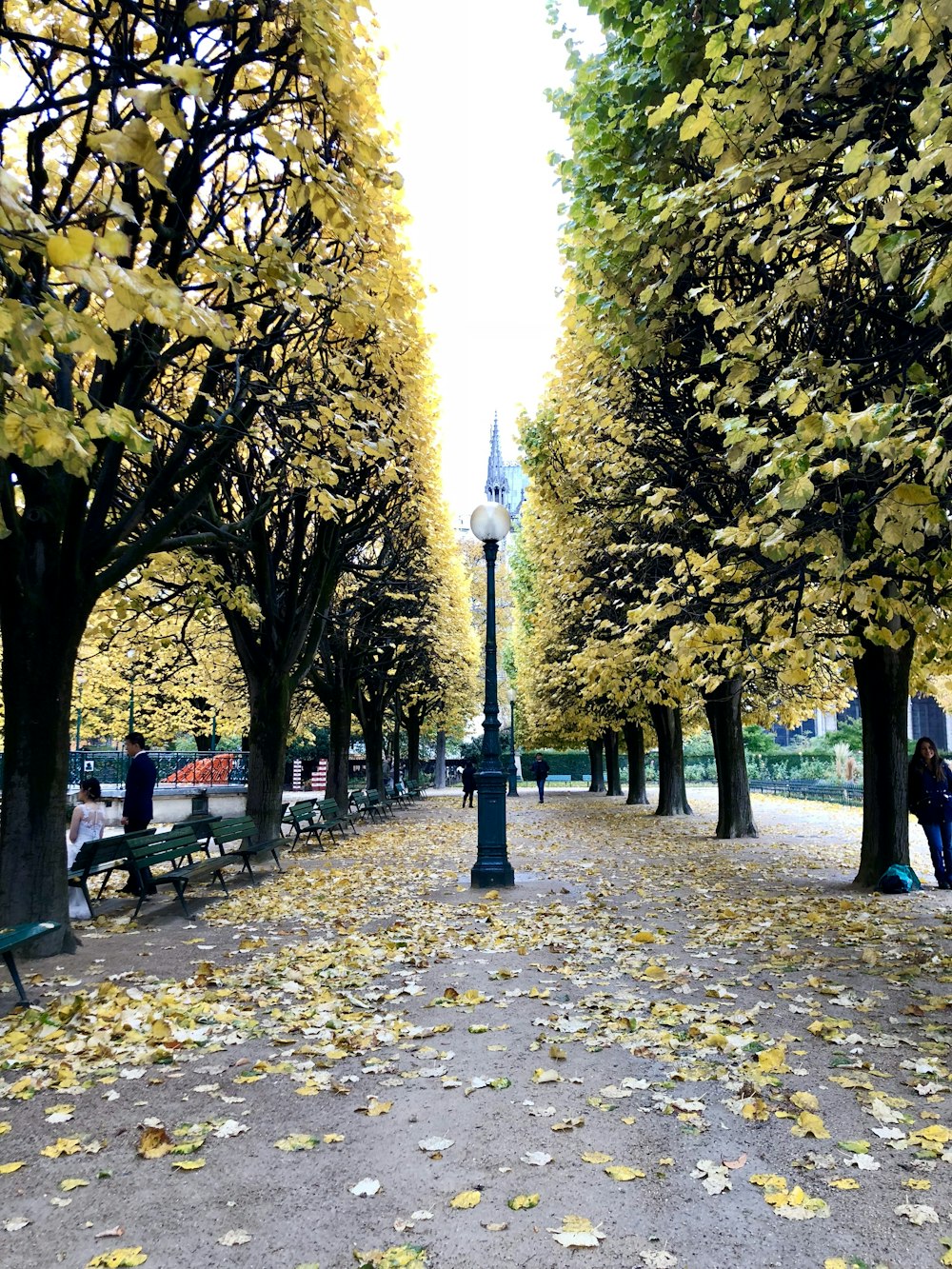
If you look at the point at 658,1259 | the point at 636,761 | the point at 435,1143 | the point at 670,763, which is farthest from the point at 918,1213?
the point at 636,761

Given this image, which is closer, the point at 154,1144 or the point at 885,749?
the point at 154,1144

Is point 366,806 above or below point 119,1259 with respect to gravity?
above

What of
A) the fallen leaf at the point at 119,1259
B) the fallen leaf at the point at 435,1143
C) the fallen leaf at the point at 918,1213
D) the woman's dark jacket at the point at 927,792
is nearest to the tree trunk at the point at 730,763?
the woman's dark jacket at the point at 927,792

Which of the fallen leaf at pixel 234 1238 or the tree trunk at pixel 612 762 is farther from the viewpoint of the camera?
the tree trunk at pixel 612 762

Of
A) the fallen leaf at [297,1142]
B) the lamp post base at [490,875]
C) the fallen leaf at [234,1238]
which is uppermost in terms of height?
the lamp post base at [490,875]

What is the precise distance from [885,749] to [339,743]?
1426cm

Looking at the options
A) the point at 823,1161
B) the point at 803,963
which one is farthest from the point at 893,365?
the point at 823,1161

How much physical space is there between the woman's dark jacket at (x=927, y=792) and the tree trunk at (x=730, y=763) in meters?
4.76

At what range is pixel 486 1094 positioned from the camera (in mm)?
4430

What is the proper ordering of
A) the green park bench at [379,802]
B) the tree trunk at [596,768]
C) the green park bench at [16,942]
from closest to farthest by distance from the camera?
1. the green park bench at [16,942]
2. the green park bench at [379,802]
3. the tree trunk at [596,768]

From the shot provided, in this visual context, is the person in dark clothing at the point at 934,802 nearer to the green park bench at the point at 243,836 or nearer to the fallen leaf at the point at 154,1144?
the green park bench at the point at 243,836

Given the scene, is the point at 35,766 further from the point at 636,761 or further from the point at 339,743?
the point at 636,761

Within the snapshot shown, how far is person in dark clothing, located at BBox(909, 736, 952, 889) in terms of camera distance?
10680 millimetres

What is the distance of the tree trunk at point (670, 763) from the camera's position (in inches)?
905
